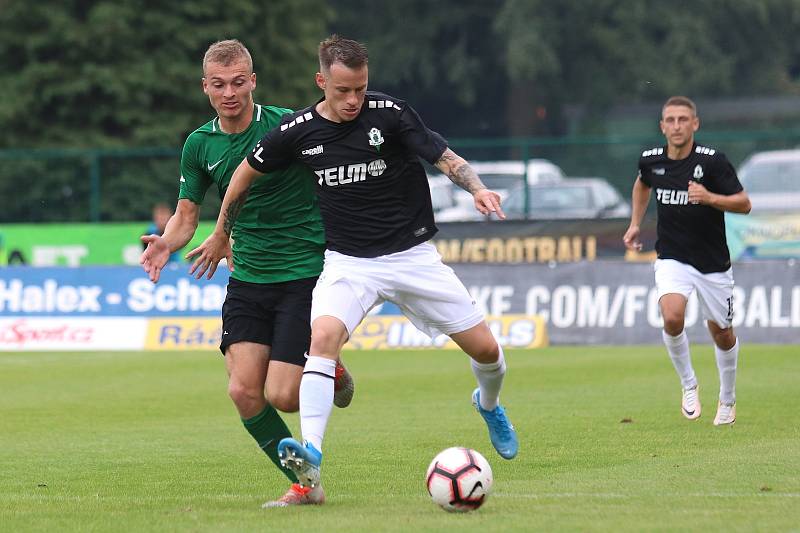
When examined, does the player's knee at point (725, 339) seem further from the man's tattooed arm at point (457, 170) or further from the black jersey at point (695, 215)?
the man's tattooed arm at point (457, 170)

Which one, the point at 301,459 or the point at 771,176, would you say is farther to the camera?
the point at 771,176

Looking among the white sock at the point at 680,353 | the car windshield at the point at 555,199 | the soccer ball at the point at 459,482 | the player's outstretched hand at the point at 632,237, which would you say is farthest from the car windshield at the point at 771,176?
the soccer ball at the point at 459,482

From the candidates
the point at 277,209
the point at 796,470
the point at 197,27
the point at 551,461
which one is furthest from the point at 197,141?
the point at 197,27

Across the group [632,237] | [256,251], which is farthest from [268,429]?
[632,237]

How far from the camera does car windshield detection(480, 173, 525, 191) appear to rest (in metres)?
26.2

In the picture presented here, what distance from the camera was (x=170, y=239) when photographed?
8.62 metres

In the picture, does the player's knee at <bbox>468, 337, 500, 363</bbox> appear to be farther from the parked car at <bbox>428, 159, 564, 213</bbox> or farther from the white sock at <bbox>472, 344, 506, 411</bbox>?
the parked car at <bbox>428, 159, 564, 213</bbox>

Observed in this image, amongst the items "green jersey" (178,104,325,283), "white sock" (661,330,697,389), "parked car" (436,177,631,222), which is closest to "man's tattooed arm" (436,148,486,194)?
"green jersey" (178,104,325,283)

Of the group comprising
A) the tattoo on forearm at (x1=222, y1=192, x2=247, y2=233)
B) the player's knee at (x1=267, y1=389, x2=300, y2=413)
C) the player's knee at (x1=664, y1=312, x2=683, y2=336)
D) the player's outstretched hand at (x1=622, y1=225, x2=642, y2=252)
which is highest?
the tattoo on forearm at (x1=222, y1=192, x2=247, y2=233)

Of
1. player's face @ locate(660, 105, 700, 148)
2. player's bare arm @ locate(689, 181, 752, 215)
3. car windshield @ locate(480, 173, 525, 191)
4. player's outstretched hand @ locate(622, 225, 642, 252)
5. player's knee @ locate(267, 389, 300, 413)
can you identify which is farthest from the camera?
car windshield @ locate(480, 173, 525, 191)

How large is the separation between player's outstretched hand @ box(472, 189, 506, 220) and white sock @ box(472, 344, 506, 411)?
1.15 meters

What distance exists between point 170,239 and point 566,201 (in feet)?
59.6

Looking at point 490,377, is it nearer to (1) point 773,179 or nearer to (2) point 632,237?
(2) point 632,237

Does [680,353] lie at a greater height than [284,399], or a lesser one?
lesser
